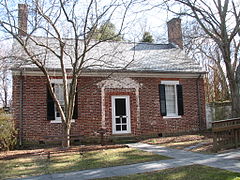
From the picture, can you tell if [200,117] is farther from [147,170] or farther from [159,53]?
[147,170]

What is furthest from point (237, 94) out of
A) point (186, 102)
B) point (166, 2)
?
point (166, 2)

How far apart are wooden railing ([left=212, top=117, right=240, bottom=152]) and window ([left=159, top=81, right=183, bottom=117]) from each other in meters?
5.19

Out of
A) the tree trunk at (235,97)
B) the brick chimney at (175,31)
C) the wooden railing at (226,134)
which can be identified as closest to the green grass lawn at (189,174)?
the wooden railing at (226,134)

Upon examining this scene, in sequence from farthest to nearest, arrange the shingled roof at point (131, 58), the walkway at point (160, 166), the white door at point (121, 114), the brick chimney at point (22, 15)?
the white door at point (121, 114), the shingled roof at point (131, 58), the brick chimney at point (22, 15), the walkway at point (160, 166)

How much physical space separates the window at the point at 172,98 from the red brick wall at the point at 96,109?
355mm

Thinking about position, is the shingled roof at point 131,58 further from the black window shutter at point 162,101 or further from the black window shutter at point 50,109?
the black window shutter at point 50,109

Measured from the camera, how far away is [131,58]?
15.0m

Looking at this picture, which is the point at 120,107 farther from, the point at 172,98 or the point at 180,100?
the point at 180,100

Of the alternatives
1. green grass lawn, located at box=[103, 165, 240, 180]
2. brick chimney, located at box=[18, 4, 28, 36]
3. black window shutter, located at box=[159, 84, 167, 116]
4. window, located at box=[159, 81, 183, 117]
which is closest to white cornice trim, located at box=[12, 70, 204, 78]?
window, located at box=[159, 81, 183, 117]

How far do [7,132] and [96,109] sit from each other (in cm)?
436

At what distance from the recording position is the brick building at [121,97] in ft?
39.1

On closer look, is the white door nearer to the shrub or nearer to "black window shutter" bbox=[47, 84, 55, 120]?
"black window shutter" bbox=[47, 84, 55, 120]

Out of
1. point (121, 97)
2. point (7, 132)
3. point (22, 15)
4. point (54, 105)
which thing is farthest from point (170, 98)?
point (22, 15)

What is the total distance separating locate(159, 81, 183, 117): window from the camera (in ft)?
46.7
